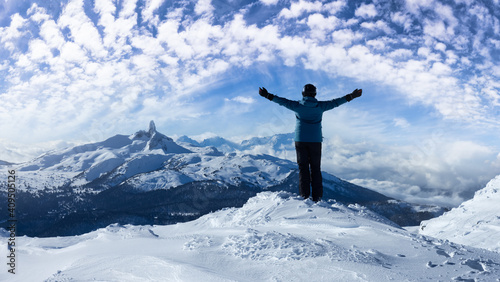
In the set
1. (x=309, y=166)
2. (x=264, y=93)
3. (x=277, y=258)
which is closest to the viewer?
(x=277, y=258)

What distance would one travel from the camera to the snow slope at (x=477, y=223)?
12789 mm

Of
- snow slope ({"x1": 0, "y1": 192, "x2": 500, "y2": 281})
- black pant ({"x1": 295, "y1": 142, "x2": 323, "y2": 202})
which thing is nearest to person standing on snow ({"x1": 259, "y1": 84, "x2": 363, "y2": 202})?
black pant ({"x1": 295, "y1": 142, "x2": 323, "y2": 202})

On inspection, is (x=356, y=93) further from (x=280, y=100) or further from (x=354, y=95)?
(x=280, y=100)

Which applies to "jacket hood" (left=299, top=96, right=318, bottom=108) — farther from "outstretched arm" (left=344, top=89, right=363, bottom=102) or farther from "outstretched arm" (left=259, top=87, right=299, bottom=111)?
"outstretched arm" (left=344, top=89, right=363, bottom=102)

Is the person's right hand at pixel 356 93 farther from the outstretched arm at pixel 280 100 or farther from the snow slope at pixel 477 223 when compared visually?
the snow slope at pixel 477 223

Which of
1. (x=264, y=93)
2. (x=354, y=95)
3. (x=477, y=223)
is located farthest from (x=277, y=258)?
(x=477, y=223)

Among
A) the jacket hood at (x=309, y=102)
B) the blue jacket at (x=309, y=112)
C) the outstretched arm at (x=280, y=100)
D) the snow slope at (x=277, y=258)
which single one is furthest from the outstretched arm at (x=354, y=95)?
the snow slope at (x=277, y=258)

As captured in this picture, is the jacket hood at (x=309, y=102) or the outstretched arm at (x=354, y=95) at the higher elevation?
the outstretched arm at (x=354, y=95)

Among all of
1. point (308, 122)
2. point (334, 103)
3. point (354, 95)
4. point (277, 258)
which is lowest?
point (277, 258)

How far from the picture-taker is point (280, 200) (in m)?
12.0

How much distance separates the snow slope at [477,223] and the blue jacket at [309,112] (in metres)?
7.20

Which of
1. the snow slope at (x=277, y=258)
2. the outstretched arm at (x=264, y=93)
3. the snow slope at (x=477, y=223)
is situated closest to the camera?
the snow slope at (x=277, y=258)

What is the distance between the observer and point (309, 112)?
11.3 metres

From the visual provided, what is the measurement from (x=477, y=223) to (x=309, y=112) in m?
10.1
